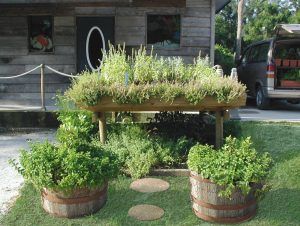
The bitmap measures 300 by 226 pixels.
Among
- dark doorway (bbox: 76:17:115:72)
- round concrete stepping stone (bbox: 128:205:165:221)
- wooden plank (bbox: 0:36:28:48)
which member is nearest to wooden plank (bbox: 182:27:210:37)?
dark doorway (bbox: 76:17:115:72)

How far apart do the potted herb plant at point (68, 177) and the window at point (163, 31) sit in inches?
273

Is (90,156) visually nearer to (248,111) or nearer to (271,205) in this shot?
(271,205)

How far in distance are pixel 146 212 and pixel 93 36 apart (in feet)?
24.7

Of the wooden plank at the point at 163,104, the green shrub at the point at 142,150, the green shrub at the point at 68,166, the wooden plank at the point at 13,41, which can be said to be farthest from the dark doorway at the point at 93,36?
the green shrub at the point at 68,166

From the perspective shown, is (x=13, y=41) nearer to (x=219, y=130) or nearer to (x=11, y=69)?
(x=11, y=69)

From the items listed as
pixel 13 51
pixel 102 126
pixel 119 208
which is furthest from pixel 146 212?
pixel 13 51

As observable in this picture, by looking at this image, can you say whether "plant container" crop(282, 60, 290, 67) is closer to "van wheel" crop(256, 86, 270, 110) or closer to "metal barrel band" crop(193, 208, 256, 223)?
"van wheel" crop(256, 86, 270, 110)

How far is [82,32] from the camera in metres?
11.3

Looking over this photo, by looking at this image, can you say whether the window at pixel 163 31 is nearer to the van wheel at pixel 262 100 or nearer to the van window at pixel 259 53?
the van window at pixel 259 53

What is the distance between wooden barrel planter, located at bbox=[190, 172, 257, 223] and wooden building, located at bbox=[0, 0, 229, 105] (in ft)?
23.3

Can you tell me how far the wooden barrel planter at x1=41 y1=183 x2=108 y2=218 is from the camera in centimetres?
440

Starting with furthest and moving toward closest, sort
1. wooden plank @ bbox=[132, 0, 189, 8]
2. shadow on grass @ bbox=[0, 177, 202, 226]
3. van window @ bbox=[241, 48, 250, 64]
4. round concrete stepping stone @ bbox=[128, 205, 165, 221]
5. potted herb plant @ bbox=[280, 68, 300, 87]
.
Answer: van window @ bbox=[241, 48, 250, 64]
potted herb plant @ bbox=[280, 68, 300, 87]
wooden plank @ bbox=[132, 0, 189, 8]
round concrete stepping stone @ bbox=[128, 205, 165, 221]
shadow on grass @ bbox=[0, 177, 202, 226]

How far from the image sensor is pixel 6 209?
4.71 meters

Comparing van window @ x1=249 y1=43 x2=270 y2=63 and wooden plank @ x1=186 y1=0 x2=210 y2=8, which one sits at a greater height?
wooden plank @ x1=186 y1=0 x2=210 y2=8
